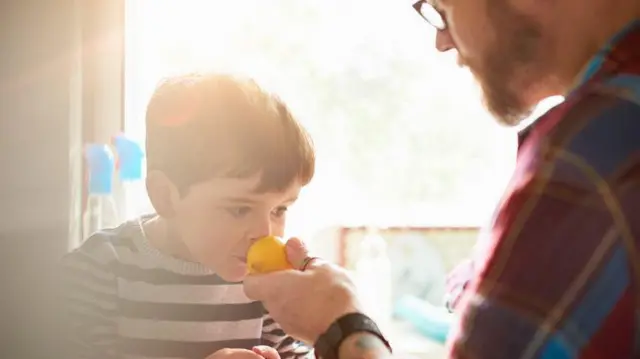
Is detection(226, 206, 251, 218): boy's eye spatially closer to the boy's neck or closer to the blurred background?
the boy's neck

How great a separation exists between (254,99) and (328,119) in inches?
22.7

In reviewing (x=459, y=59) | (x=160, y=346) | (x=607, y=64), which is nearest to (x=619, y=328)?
(x=607, y=64)

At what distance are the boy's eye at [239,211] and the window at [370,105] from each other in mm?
545

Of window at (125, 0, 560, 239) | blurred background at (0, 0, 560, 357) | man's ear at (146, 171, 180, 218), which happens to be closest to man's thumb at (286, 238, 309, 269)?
man's ear at (146, 171, 180, 218)

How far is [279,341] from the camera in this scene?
109 centimetres

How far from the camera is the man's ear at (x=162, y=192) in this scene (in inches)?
39.4

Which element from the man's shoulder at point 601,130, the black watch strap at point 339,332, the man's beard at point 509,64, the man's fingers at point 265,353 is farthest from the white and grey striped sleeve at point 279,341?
the man's shoulder at point 601,130

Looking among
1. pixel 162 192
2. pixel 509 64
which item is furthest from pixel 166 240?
pixel 509 64

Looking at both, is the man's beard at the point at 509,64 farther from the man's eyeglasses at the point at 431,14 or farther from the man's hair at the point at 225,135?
the man's hair at the point at 225,135

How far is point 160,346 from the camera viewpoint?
1024mm

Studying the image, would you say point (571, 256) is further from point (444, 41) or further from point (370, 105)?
point (370, 105)

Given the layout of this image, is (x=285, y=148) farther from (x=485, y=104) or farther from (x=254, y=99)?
(x=485, y=104)

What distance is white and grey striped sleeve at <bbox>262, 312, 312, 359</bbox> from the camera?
Result: 108 centimetres

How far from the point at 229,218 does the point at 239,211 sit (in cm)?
2
